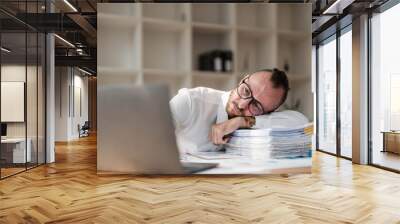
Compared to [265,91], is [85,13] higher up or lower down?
higher up

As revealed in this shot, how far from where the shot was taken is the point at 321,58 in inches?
391

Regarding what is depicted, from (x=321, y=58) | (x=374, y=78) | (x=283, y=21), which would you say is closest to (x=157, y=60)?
(x=283, y=21)

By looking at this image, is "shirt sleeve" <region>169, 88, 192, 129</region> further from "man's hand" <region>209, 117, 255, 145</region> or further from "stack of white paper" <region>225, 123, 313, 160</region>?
"stack of white paper" <region>225, 123, 313, 160</region>

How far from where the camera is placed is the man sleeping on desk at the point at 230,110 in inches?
238

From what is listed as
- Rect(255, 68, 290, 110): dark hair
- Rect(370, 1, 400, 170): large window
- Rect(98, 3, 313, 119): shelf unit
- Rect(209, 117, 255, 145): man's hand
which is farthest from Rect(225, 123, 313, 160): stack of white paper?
Rect(370, 1, 400, 170): large window

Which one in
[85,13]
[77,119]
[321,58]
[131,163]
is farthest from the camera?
[77,119]

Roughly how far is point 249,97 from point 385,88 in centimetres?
272

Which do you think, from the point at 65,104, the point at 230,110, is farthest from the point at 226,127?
the point at 65,104

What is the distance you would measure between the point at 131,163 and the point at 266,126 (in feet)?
7.22

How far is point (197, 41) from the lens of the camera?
19.8 feet

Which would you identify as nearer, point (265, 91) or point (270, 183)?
point (270, 183)

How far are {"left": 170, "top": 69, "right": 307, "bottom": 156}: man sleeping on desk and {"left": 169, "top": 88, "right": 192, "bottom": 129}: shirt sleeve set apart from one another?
0.03 m

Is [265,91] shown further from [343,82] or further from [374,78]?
[343,82]

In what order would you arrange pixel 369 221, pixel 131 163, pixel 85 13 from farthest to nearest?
pixel 85 13 < pixel 131 163 < pixel 369 221
